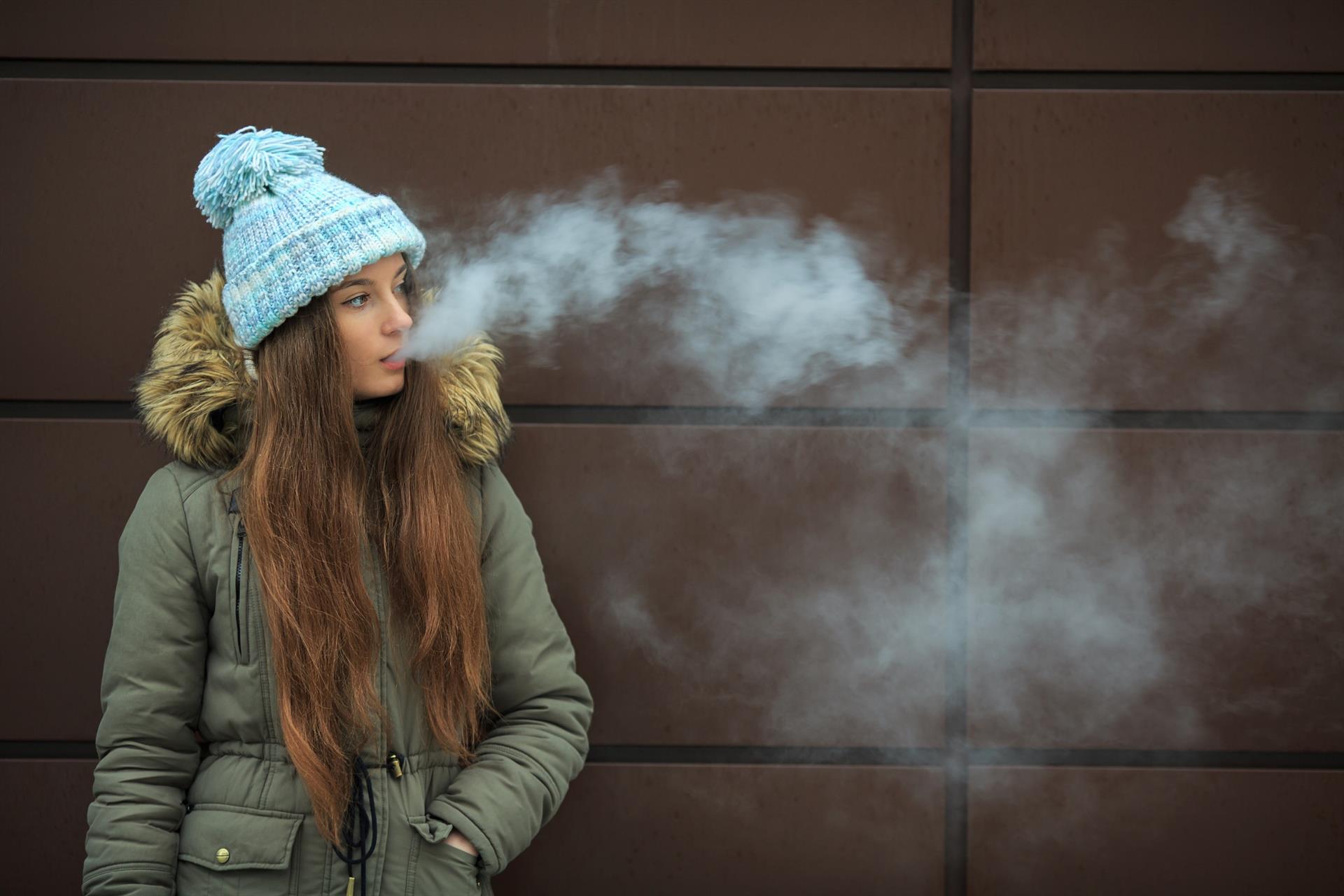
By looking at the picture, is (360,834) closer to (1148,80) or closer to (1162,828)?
(1162,828)

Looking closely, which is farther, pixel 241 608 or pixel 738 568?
pixel 738 568

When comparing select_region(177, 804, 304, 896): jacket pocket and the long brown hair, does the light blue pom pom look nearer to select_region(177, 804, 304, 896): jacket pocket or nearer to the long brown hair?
the long brown hair

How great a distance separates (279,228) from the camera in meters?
1.78

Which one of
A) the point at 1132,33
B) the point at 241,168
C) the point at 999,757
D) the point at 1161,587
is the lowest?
the point at 999,757

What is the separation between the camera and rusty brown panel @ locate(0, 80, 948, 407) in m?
2.47

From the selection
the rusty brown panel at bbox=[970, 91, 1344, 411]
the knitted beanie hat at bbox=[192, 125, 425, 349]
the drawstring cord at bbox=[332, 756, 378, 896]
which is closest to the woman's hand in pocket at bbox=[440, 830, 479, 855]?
the drawstring cord at bbox=[332, 756, 378, 896]

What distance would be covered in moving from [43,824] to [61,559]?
632 mm

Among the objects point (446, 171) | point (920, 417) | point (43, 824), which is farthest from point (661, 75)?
point (43, 824)

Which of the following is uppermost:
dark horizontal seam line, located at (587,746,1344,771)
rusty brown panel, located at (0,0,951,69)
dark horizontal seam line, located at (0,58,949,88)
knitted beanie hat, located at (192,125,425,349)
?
rusty brown panel, located at (0,0,951,69)

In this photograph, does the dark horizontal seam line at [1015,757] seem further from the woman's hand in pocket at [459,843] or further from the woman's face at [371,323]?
the woman's face at [371,323]

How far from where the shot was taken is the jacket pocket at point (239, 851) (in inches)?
67.4

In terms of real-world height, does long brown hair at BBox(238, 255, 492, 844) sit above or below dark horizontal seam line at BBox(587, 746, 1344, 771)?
above

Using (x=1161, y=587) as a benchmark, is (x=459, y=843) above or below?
below

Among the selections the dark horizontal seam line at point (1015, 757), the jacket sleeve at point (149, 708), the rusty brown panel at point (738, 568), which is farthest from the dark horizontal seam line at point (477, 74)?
the dark horizontal seam line at point (1015, 757)
